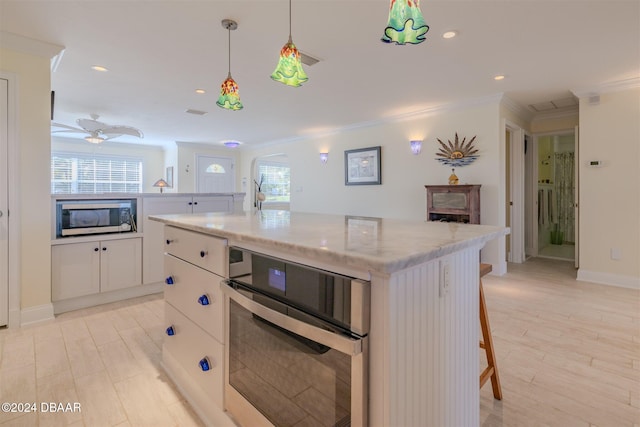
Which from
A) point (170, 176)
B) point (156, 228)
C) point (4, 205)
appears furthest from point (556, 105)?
point (170, 176)

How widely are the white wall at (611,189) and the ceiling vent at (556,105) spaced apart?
45 cm

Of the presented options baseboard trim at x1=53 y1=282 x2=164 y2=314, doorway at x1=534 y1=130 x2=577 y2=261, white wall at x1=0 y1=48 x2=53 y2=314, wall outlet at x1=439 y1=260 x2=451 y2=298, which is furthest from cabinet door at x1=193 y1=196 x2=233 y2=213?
doorway at x1=534 y1=130 x2=577 y2=261

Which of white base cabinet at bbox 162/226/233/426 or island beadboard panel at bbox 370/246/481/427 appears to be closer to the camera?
island beadboard panel at bbox 370/246/481/427

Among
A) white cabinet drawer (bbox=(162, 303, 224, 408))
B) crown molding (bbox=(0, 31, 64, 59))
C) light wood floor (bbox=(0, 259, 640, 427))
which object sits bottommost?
light wood floor (bbox=(0, 259, 640, 427))

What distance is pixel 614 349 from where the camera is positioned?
219cm

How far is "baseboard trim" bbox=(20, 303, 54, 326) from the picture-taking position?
2623mm

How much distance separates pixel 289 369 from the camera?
41.4 inches

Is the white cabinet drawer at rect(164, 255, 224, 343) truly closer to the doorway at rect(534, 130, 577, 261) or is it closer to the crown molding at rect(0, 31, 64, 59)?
the crown molding at rect(0, 31, 64, 59)

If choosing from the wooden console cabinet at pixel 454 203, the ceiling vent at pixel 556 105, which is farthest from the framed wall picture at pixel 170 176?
the ceiling vent at pixel 556 105

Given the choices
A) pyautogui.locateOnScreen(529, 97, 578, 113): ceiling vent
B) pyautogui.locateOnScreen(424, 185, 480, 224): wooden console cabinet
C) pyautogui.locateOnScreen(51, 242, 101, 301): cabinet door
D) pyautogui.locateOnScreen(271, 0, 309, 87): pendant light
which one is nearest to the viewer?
pyautogui.locateOnScreen(271, 0, 309, 87): pendant light

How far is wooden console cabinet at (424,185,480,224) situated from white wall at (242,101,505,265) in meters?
0.26

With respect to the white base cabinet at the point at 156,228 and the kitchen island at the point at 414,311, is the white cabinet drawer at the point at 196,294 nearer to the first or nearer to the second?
the kitchen island at the point at 414,311

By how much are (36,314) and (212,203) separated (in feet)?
6.18

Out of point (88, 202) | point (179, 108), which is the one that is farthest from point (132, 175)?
point (88, 202)
